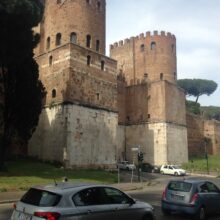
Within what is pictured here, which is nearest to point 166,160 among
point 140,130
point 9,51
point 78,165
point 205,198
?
point 140,130

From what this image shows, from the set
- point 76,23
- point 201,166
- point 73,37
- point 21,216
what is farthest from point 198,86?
point 21,216

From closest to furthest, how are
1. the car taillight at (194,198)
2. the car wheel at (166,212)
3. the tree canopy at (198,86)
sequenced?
1. the car taillight at (194,198)
2. the car wheel at (166,212)
3. the tree canopy at (198,86)

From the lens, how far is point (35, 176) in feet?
76.9

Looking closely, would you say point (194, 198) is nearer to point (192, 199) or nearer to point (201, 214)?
point (192, 199)

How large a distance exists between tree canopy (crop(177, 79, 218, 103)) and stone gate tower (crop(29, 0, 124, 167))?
168ft

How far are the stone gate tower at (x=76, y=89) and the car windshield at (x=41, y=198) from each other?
23660 mm

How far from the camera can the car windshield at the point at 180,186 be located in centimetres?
1136

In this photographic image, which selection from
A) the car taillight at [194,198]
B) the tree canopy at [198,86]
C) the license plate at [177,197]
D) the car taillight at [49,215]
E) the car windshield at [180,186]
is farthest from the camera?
the tree canopy at [198,86]

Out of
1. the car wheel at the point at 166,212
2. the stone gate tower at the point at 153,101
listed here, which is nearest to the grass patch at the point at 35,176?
the car wheel at the point at 166,212

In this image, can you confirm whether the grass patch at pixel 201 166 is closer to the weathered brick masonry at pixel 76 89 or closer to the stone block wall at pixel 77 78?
the weathered brick masonry at pixel 76 89

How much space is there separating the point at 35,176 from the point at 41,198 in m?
17.2

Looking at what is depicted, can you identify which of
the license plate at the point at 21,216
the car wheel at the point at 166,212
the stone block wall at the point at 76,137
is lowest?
the car wheel at the point at 166,212

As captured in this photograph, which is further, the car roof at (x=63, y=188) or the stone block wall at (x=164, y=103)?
the stone block wall at (x=164, y=103)

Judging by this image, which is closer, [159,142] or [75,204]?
[75,204]
